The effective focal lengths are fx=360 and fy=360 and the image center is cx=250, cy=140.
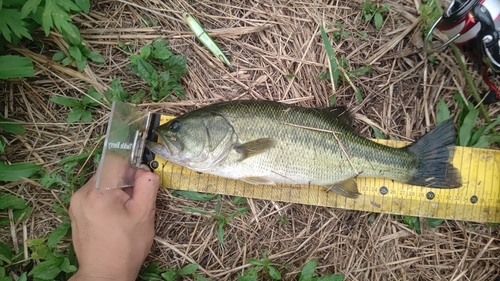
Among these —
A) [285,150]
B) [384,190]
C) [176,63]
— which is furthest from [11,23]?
[384,190]

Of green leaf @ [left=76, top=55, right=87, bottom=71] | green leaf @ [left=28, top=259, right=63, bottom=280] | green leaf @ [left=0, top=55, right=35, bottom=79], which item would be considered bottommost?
green leaf @ [left=28, top=259, right=63, bottom=280]

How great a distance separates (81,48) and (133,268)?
2416 mm

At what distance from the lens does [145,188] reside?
362 cm

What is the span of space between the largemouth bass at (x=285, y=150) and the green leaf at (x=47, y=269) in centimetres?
152

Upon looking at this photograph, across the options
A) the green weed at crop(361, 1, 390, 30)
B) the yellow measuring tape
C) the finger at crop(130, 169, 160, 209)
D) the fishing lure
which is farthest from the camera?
the green weed at crop(361, 1, 390, 30)

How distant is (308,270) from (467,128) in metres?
2.41

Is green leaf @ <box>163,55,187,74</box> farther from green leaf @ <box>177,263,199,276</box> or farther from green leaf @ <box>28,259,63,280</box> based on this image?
green leaf @ <box>28,259,63,280</box>

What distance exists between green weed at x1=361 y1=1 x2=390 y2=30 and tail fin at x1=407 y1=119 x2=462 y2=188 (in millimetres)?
1420

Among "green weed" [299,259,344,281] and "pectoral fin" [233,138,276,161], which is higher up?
"pectoral fin" [233,138,276,161]

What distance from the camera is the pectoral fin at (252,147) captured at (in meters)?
3.45

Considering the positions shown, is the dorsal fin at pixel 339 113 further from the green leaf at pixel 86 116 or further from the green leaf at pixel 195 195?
the green leaf at pixel 86 116

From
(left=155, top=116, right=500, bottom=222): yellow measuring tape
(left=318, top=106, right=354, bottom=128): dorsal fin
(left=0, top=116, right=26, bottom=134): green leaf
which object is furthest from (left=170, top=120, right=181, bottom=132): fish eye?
(left=0, top=116, right=26, bottom=134): green leaf

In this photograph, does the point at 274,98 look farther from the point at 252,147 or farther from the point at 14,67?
the point at 14,67

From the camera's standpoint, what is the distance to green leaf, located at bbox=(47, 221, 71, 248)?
368cm
